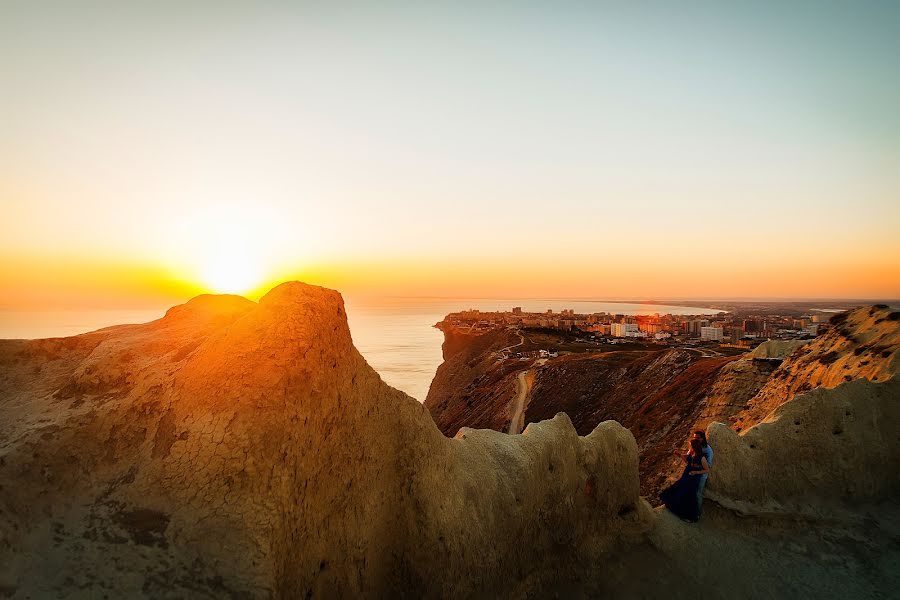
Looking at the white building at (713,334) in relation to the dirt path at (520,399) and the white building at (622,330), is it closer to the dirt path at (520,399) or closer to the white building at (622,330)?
the white building at (622,330)

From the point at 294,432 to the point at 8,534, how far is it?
2.94 m

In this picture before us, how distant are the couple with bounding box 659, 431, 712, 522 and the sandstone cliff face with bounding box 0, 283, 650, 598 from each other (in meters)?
4.22

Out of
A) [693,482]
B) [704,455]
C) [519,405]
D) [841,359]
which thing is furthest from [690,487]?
[519,405]

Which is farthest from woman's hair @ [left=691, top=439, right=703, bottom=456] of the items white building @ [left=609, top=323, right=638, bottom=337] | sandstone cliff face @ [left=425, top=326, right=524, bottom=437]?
white building @ [left=609, top=323, right=638, bottom=337]

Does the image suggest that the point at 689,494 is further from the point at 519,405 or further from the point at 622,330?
the point at 622,330

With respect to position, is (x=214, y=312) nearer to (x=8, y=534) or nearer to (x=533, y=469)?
(x=8, y=534)

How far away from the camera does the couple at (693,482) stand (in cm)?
1160

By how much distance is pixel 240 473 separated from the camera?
6094mm

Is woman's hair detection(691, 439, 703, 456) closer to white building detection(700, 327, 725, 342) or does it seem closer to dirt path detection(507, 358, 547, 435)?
dirt path detection(507, 358, 547, 435)

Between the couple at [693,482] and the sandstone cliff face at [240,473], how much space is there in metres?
4.22

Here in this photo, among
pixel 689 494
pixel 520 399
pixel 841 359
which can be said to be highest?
pixel 841 359

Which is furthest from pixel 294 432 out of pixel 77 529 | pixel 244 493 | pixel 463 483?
pixel 463 483

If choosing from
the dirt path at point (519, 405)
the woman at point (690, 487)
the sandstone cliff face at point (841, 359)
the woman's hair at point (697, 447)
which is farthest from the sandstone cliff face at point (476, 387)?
the woman's hair at point (697, 447)

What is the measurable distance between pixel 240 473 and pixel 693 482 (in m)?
10.3
